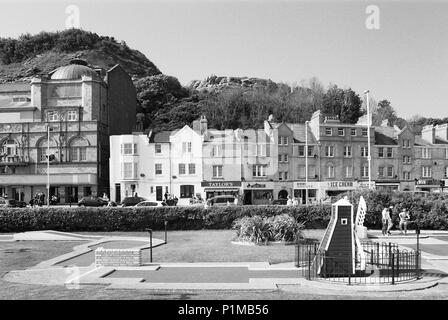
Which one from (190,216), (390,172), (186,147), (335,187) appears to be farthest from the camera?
(390,172)

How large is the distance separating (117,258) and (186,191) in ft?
122

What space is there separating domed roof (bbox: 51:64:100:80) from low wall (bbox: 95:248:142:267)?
40426 millimetres

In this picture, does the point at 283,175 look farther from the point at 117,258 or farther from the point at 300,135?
the point at 117,258

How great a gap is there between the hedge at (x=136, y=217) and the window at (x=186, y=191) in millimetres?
22592

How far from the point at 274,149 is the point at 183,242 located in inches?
1258

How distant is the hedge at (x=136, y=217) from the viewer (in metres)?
30.1

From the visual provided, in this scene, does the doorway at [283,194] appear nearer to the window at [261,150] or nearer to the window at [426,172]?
the window at [261,150]

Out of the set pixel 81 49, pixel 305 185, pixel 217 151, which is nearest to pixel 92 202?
pixel 217 151

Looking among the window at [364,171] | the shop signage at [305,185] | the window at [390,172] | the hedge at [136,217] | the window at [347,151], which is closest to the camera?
the hedge at [136,217]

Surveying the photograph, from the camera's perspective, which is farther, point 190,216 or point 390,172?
point 390,172

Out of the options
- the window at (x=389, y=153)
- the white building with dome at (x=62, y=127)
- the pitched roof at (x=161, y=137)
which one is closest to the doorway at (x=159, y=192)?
the pitched roof at (x=161, y=137)

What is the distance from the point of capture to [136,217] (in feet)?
99.6

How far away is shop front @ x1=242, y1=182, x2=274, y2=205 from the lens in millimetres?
53219
